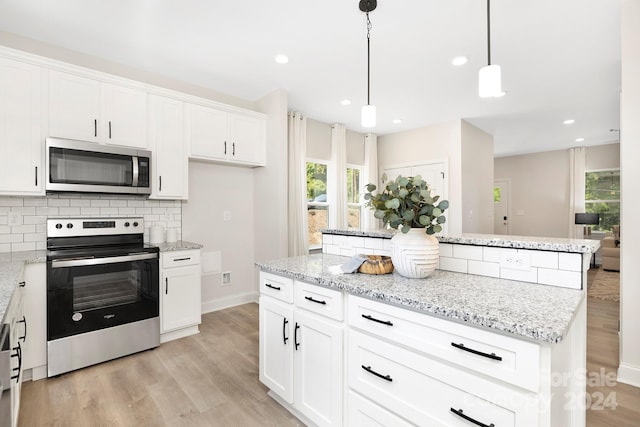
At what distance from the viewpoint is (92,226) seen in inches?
110

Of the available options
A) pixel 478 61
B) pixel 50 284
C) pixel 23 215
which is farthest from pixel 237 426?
pixel 478 61

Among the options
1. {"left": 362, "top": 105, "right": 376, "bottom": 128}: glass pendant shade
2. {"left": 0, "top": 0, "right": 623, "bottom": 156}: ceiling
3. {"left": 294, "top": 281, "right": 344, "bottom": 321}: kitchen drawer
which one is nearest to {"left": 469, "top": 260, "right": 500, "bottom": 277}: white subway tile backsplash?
{"left": 294, "top": 281, "right": 344, "bottom": 321}: kitchen drawer

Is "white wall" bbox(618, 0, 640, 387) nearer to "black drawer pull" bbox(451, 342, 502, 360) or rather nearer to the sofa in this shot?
"black drawer pull" bbox(451, 342, 502, 360)

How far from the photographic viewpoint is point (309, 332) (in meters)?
1.67

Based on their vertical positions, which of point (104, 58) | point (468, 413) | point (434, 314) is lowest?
point (468, 413)

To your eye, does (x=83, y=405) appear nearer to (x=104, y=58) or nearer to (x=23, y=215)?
(x=23, y=215)

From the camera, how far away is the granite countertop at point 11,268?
4.47 ft

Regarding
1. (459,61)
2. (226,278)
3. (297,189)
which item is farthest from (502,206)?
(226,278)

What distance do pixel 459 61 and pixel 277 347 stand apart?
304 centimetres

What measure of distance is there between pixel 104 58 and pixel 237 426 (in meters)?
3.36

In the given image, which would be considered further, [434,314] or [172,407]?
[172,407]

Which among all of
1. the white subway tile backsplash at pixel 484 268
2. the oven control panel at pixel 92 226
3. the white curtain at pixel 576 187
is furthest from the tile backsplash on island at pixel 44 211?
the white curtain at pixel 576 187

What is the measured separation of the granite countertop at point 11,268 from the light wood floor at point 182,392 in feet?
2.81

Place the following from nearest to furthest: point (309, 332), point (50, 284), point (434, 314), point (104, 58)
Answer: point (434, 314) < point (309, 332) < point (50, 284) < point (104, 58)
